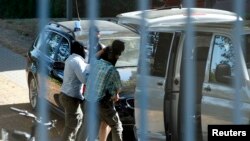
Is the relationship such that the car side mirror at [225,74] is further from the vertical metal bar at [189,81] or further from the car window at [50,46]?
the car window at [50,46]

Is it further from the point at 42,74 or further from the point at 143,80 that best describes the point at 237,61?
the point at 42,74

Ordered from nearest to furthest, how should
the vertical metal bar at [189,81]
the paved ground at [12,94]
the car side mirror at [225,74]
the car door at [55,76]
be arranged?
the vertical metal bar at [189,81] < the car door at [55,76] < the car side mirror at [225,74] < the paved ground at [12,94]

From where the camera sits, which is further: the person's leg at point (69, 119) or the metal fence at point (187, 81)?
the person's leg at point (69, 119)

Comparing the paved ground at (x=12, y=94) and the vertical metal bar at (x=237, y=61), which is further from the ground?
the vertical metal bar at (x=237, y=61)

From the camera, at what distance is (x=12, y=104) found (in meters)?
8.62

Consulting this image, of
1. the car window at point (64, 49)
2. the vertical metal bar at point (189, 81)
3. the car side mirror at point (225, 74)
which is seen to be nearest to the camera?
the vertical metal bar at point (189, 81)

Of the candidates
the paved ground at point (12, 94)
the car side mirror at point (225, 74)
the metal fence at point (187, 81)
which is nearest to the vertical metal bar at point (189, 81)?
the metal fence at point (187, 81)

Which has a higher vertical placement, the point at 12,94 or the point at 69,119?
the point at 69,119

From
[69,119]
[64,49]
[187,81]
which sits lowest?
[69,119]

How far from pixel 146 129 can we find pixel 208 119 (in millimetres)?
2640

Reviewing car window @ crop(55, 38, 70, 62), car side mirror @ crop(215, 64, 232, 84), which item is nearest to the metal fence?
car side mirror @ crop(215, 64, 232, 84)

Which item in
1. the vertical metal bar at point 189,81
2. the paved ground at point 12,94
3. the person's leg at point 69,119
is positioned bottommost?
the paved ground at point 12,94

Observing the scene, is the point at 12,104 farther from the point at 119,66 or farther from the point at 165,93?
the point at 165,93

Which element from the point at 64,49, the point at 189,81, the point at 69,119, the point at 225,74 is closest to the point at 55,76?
the point at 225,74
